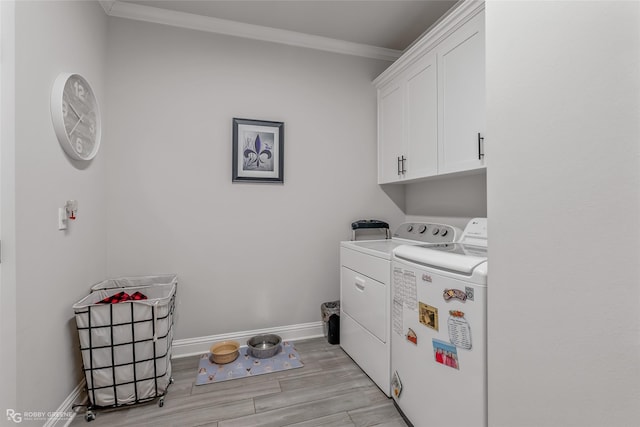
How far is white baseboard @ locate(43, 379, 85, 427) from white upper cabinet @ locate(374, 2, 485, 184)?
257 cm

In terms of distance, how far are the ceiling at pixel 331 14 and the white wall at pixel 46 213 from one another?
82 centimetres

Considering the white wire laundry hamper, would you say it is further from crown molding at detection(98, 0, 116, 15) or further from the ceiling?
the ceiling

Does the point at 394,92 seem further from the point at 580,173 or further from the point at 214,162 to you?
the point at 580,173

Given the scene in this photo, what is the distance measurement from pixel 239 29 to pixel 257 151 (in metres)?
1.02

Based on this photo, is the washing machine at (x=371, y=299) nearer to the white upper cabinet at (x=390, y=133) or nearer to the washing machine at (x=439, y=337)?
the washing machine at (x=439, y=337)

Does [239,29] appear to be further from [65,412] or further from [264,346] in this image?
[65,412]

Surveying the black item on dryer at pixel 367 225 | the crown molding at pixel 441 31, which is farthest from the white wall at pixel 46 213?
the crown molding at pixel 441 31

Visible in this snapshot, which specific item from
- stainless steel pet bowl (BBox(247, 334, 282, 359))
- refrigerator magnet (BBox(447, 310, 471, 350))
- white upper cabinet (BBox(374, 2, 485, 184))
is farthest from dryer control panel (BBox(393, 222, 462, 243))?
stainless steel pet bowl (BBox(247, 334, 282, 359))

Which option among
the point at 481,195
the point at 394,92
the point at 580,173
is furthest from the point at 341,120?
the point at 580,173

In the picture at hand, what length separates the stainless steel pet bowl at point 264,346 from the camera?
220 centimetres

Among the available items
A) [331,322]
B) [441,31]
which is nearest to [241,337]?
[331,322]

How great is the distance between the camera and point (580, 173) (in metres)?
0.70

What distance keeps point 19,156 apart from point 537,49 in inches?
76.1

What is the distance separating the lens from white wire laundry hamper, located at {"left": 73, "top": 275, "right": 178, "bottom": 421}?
5.27 ft
